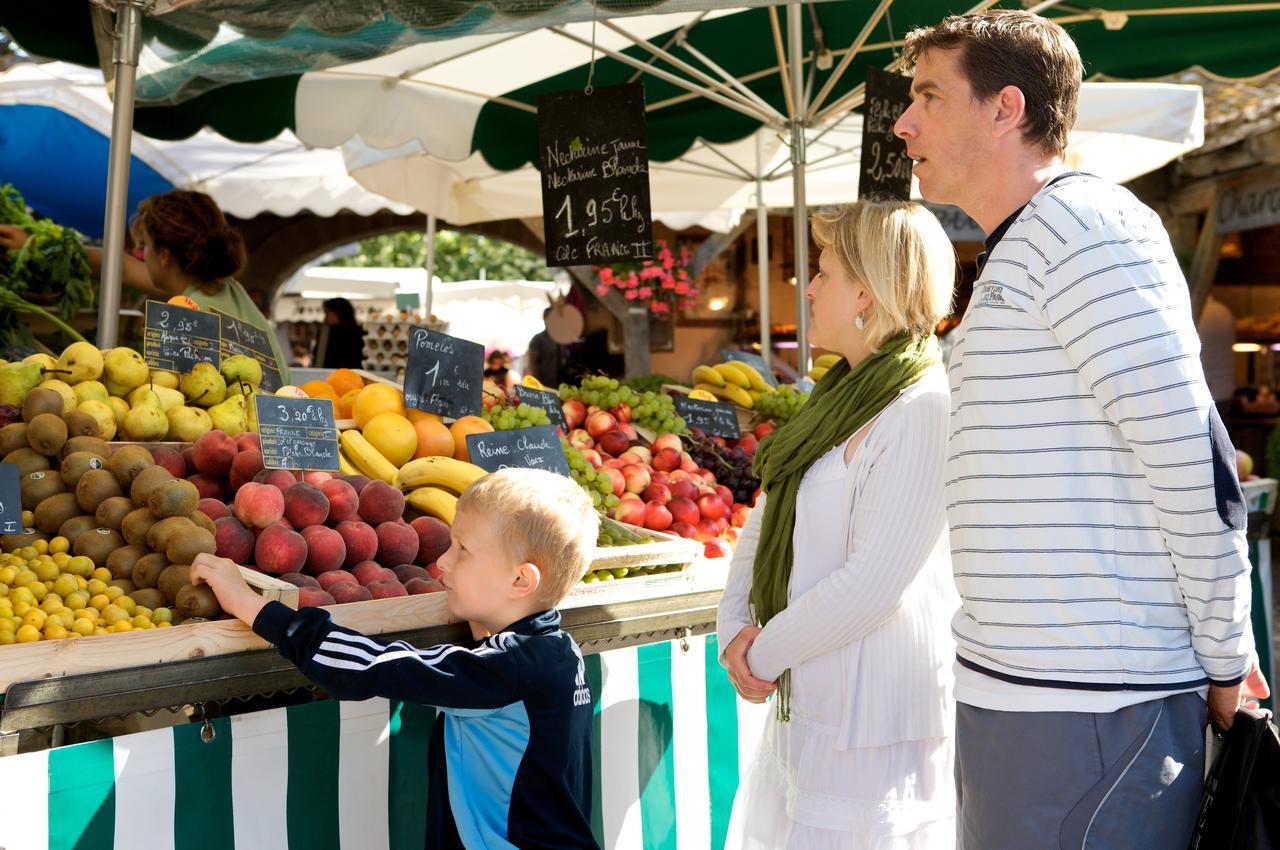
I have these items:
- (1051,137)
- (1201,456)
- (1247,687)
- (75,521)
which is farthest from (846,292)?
(75,521)

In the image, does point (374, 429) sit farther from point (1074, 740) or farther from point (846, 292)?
point (1074, 740)

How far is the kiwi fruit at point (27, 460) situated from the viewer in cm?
227

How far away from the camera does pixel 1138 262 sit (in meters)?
1.43

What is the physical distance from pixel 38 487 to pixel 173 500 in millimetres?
364

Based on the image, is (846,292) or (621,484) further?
(621,484)

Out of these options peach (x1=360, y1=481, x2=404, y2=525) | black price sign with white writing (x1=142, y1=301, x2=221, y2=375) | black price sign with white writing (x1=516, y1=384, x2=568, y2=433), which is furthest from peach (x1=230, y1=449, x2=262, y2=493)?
black price sign with white writing (x1=516, y1=384, x2=568, y2=433)

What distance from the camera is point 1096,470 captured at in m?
1.48

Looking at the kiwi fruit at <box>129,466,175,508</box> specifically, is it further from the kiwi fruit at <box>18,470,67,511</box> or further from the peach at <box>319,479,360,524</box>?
the peach at <box>319,479,360,524</box>

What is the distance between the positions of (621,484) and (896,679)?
1331 mm

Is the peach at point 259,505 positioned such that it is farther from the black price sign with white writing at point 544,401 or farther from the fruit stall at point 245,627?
the black price sign with white writing at point 544,401

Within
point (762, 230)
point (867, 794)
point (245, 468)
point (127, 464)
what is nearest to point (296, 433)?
point (245, 468)

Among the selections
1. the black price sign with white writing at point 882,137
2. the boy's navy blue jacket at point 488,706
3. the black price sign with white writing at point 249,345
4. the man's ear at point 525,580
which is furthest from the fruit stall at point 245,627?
the black price sign with white writing at point 882,137

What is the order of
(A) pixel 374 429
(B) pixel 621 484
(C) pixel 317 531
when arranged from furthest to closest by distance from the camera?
(B) pixel 621 484 < (A) pixel 374 429 < (C) pixel 317 531

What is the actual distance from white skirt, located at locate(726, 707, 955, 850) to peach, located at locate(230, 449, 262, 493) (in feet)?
4.12
